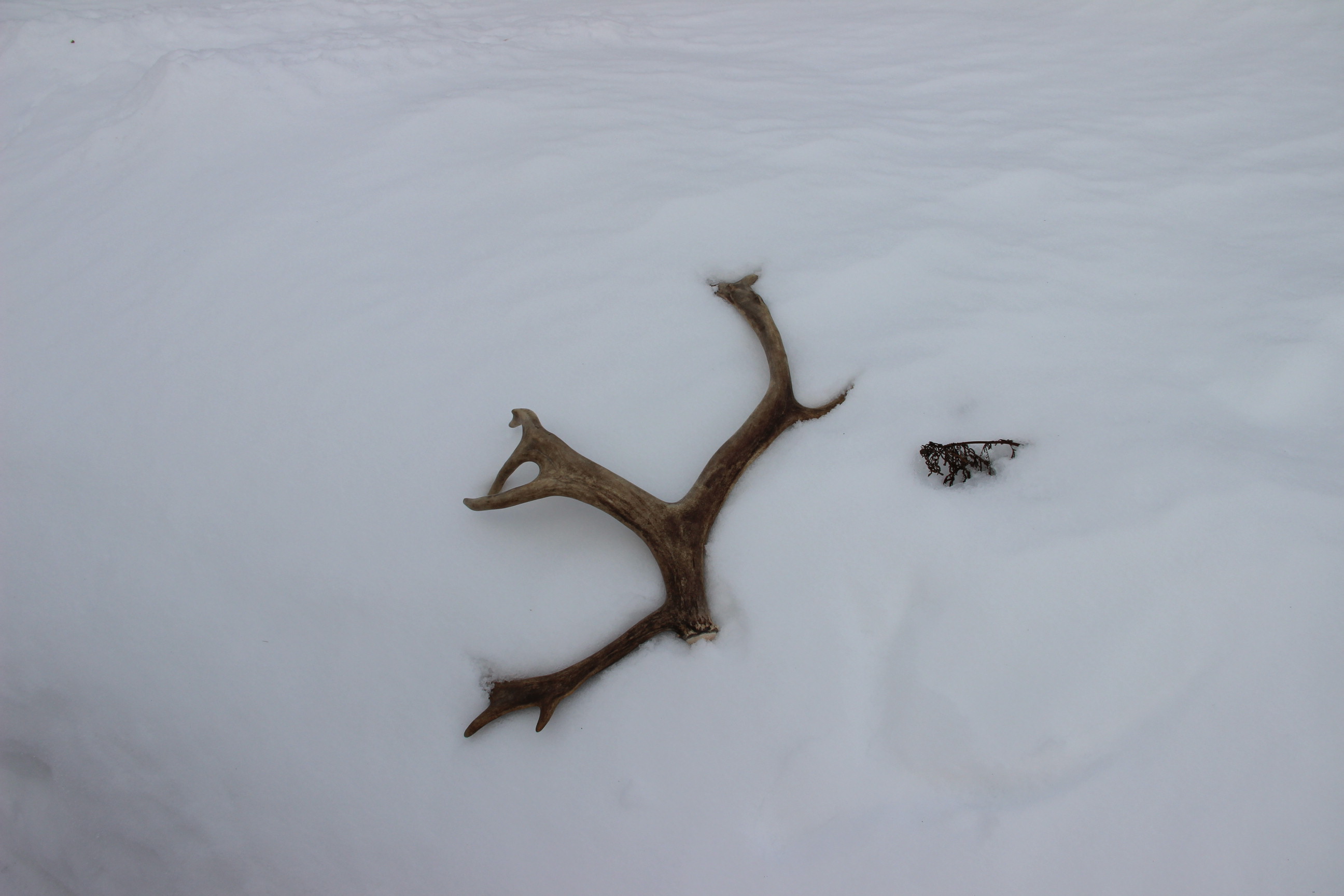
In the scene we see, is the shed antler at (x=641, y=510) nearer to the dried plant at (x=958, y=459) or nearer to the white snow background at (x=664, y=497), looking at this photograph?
the white snow background at (x=664, y=497)

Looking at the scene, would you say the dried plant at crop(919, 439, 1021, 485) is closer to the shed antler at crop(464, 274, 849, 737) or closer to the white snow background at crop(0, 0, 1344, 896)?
the white snow background at crop(0, 0, 1344, 896)

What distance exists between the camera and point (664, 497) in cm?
177

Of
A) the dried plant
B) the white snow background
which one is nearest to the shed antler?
the white snow background

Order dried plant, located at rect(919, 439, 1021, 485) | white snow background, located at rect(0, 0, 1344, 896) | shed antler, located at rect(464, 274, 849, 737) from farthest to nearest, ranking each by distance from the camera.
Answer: dried plant, located at rect(919, 439, 1021, 485) < shed antler, located at rect(464, 274, 849, 737) < white snow background, located at rect(0, 0, 1344, 896)

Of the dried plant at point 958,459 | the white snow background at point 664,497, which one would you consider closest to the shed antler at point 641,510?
the white snow background at point 664,497

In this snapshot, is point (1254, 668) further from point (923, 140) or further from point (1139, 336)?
point (923, 140)

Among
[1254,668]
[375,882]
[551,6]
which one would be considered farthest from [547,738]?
[551,6]

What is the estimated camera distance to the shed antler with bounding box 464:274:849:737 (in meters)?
1.52

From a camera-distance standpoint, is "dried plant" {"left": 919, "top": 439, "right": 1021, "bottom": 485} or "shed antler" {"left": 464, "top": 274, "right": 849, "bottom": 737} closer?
"shed antler" {"left": 464, "top": 274, "right": 849, "bottom": 737}

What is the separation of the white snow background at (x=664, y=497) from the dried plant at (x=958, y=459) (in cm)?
4

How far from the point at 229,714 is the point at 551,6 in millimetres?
3901

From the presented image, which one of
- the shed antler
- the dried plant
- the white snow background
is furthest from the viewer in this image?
the dried plant

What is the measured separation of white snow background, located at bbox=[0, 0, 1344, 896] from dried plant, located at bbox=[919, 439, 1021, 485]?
0.04 metres

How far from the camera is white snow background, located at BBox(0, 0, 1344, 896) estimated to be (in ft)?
4.56
